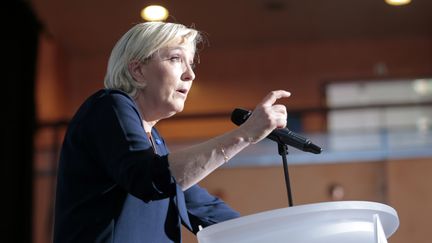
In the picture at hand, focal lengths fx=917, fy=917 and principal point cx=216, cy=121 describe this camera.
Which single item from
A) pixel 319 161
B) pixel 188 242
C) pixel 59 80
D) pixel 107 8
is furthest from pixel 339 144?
pixel 59 80

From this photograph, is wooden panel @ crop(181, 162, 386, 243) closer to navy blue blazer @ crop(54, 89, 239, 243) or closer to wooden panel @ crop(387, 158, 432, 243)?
wooden panel @ crop(387, 158, 432, 243)

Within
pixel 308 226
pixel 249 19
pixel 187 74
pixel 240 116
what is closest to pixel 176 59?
pixel 187 74

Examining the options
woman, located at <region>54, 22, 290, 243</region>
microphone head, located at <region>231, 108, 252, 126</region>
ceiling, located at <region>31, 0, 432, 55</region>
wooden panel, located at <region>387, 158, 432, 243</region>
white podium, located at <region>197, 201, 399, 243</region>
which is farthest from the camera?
ceiling, located at <region>31, 0, 432, 55</region>

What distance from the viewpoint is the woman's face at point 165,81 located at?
1.85 metres

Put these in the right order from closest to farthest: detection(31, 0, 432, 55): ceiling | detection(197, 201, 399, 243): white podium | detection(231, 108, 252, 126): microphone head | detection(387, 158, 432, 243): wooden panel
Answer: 1. detection(197, 201, 399, 243): white podium
2. detection(231, 108, 252, 126): microphone head
3. detection(387, 158, 432, 243): wooden panel
4. detection(31, 0, 432, 55): ceiling

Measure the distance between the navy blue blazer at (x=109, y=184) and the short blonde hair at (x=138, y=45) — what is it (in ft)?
0.35

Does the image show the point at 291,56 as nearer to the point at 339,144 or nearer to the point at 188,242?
the point at 339,144

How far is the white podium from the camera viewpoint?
1.54 m

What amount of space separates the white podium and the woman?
14 cm

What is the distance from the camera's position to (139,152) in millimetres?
1654

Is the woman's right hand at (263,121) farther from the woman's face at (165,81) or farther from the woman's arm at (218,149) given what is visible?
the woman's face at (165,81)

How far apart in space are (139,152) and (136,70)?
0.93 ft

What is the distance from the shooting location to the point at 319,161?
488cm

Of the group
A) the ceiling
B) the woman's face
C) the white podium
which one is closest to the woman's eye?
the woman's face
